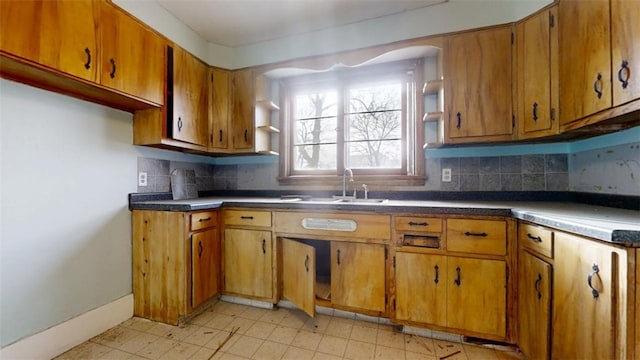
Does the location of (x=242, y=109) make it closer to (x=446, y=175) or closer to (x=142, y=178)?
(x=142, y=178)

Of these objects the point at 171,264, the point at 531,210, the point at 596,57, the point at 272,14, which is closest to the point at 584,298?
the point at 531,210

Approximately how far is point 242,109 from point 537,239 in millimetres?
2460

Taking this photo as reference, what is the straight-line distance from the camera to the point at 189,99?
7.30 feet

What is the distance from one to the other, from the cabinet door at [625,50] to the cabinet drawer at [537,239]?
67 centimetres

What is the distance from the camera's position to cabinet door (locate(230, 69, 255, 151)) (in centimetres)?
247

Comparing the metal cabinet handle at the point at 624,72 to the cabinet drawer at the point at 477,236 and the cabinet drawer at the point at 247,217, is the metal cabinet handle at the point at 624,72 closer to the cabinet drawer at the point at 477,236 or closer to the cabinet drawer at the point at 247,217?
the cabinet drawer at the point at 477,236

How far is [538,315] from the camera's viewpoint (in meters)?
1.32

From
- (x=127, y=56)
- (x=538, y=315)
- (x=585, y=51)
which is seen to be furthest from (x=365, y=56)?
(x=538, y=315)

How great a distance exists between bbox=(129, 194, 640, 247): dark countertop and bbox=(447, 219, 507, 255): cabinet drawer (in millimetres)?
68

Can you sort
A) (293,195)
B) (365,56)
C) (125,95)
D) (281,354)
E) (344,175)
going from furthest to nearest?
(293,195) < (344,175) < (365,56) < (125,95) < (281,354)

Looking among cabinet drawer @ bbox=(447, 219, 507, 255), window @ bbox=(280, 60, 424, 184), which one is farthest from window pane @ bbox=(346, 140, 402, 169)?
cabinet drawer @ bbox=(447, 219, 507, 255)

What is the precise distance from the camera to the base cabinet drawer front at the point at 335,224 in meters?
1.78

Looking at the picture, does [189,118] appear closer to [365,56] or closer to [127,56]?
[127,56]

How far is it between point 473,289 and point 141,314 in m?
2.41
